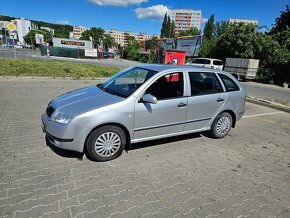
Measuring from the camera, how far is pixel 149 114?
3.59m

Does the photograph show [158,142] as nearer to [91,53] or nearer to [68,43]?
[91,53]

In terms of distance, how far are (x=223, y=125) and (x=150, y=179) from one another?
245 cm

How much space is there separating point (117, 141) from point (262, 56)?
2043 cm

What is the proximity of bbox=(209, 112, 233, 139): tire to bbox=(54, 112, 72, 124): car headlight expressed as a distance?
9.90ft

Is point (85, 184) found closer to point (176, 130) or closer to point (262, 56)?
point (176, 130)

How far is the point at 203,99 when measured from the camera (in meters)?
4.19

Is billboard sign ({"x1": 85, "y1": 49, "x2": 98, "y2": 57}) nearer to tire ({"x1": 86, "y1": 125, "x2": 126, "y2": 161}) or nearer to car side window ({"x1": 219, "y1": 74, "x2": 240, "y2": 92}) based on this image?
car side window ({"x1": 219, "y1": 74, "x2": 240, "y2": 92})

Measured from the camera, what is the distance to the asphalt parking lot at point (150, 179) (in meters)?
2.52

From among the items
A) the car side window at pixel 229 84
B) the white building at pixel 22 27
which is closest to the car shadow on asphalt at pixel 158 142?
the car side window at pixel 229 84

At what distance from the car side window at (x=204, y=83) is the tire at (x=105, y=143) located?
5.42 ft

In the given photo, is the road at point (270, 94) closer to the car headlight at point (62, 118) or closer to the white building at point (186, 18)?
the car headlight at point (62, 118)

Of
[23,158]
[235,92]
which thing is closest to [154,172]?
[23,158]

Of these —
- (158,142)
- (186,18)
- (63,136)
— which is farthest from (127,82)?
(186,18)

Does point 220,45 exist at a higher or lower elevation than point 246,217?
higher
